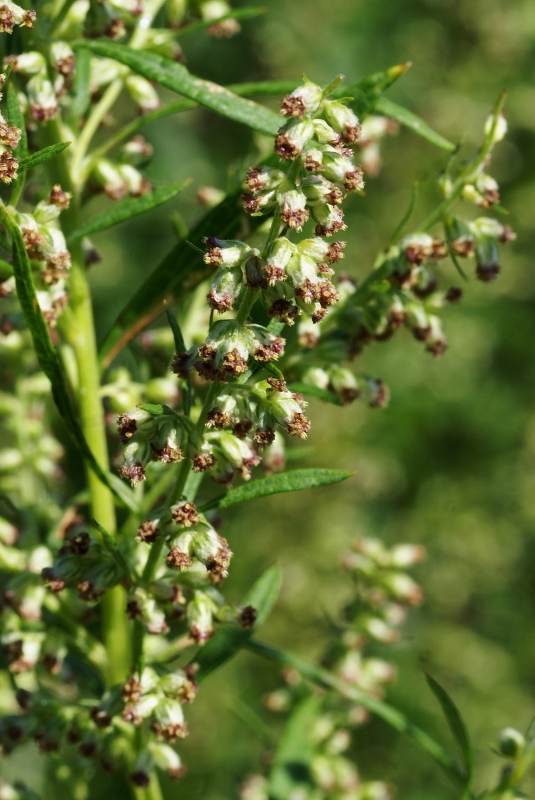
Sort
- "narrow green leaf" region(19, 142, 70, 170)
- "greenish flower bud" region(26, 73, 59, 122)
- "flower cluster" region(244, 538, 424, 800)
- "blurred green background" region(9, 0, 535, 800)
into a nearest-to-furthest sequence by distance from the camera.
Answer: "narrow green leaf" region(19, 142, 70, 170) → "greenish flower bud" region(26, 73, 59, 122) → "flower cluster" region(244, 538, 424, 800) → "blurred green background" region(9, 0, 535, 800)

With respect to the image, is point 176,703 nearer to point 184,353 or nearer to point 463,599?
point 184,353

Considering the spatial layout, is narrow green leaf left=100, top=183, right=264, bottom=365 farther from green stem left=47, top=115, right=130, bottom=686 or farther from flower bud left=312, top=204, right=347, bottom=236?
flower bud left=312, top=204, right=347, bottom=236

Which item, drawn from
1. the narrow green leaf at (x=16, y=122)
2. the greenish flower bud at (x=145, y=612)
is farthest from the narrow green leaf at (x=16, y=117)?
the greenish flower bud at (x=145, y=612)

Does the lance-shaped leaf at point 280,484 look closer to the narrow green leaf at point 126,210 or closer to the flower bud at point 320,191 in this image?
the flower bud at point 320,191

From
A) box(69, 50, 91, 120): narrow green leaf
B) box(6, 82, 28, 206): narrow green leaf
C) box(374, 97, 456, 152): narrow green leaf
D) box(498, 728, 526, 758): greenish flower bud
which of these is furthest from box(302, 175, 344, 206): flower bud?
box(498, 728, 526, 758): greenish flower bud

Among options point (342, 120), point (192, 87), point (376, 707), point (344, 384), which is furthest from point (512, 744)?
point (192, 87)

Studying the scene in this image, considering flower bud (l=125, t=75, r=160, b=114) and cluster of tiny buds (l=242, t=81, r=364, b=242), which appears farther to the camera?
flower bud (l=125, t=75, r=160, b=114)
